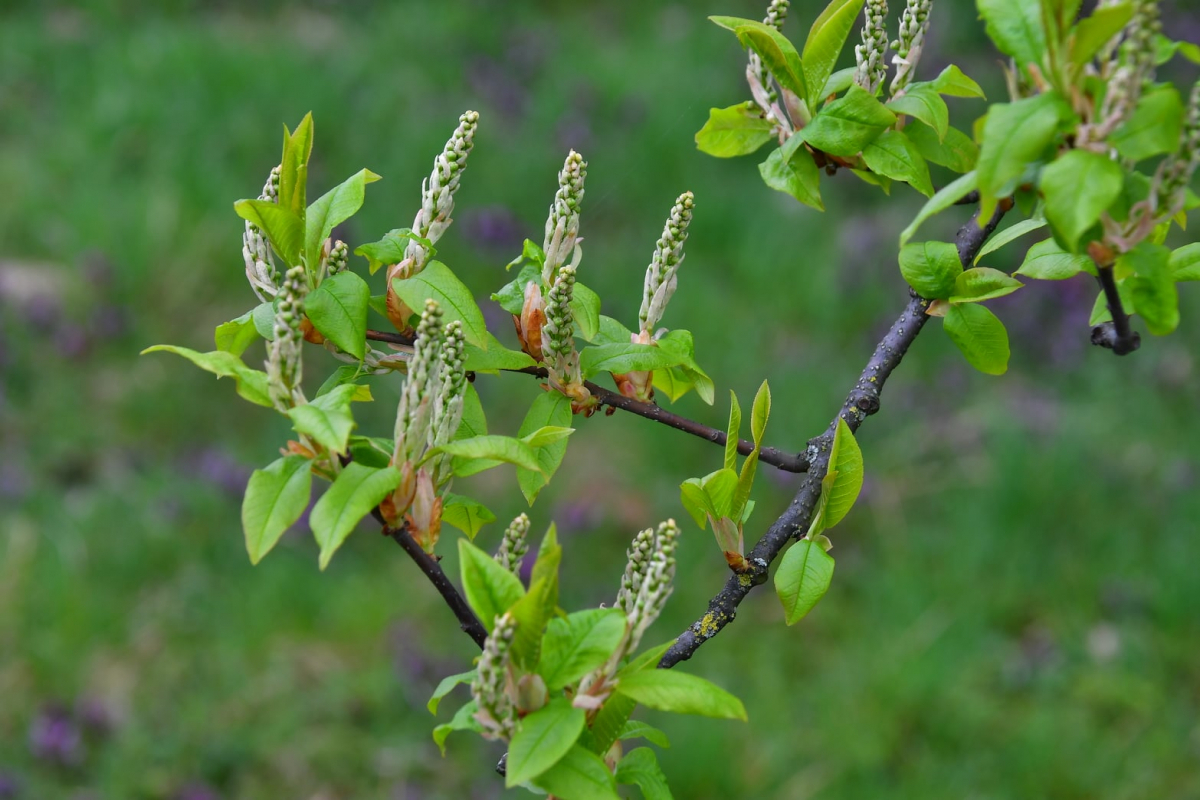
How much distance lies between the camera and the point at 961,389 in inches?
139

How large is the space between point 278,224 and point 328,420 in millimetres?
173

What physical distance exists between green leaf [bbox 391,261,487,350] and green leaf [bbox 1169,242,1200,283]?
1.76 feet

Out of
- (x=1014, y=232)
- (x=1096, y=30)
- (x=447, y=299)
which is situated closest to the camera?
(x=1096, y=30)

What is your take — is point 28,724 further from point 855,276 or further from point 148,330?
point 855,276

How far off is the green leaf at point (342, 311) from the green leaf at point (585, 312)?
164mm

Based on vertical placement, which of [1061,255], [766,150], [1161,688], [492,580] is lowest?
[1161,688]

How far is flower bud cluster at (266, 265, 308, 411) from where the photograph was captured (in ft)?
2.14

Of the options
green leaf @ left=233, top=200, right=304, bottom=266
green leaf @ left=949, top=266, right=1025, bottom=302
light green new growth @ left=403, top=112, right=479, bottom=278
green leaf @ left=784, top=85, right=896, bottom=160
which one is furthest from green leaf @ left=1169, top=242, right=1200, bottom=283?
green leaf @ left=233, top=200, right=304, bottom=266

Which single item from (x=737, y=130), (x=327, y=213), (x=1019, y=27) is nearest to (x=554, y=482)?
(x=737, y=130)

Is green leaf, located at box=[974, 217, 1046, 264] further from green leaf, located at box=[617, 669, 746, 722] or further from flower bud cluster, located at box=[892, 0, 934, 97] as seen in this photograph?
green leaf, located at box=[617, 669, 746, 722]

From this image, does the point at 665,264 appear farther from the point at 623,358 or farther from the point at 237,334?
the point at 237,334

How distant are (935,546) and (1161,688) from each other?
2.15ft

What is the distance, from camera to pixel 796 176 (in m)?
0.89

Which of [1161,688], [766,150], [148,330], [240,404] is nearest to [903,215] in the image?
[766,150]
